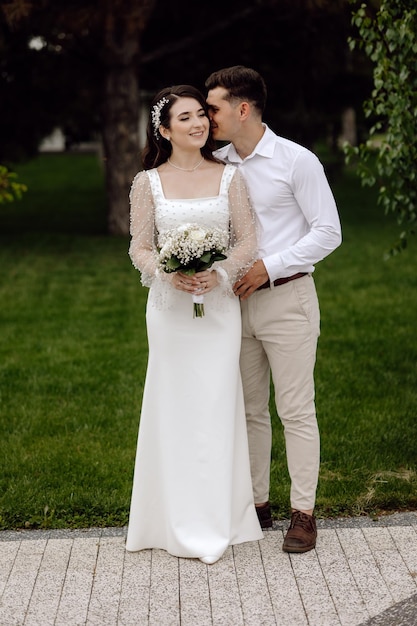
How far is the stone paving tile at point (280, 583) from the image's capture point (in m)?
3.94

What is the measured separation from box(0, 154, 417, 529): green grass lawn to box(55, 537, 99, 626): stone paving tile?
1.15 feet

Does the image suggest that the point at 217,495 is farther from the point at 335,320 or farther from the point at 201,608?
the point at 335,320

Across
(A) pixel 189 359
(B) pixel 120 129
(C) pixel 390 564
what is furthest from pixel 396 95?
(B) pixel 120 129

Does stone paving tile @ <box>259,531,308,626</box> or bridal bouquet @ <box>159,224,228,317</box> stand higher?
bridal bouquet @ <box>159,224,228,317</box>

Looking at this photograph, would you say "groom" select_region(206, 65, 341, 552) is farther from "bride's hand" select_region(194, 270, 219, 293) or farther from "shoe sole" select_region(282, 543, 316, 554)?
"bride's hand" select_region(194, 270, 219, 293)

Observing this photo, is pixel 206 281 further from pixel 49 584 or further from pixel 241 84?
pixel 49 584

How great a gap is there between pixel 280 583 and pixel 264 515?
0.70 m

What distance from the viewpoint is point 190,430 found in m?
4.60

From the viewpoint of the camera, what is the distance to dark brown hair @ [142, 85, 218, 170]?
4.48 metres

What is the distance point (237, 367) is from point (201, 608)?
1.13 m

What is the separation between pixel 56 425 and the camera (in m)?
6.58

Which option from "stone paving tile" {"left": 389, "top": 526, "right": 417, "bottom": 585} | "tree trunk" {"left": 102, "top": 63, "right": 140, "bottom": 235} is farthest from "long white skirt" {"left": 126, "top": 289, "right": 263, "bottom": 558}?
"tree trunk" {"left": 102, "top": 63, "right": 140, "bottom": 235}

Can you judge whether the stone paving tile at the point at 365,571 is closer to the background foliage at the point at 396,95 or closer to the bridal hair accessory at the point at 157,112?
the bridal hair accessory at the point at 157,112

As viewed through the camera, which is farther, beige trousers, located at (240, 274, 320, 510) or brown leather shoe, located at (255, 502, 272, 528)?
brown leather shoe, located at (255, 502, 272, 528)
